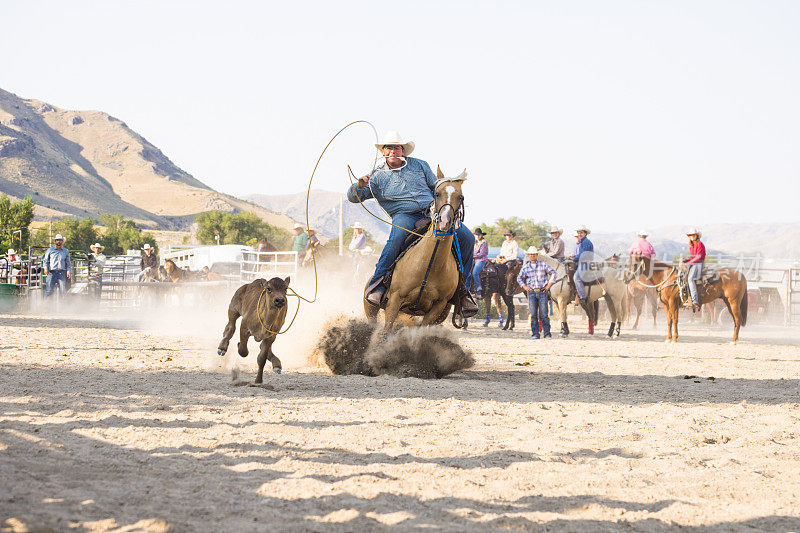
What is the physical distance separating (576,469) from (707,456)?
3.73ft

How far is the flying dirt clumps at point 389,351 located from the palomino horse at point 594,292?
436 inches

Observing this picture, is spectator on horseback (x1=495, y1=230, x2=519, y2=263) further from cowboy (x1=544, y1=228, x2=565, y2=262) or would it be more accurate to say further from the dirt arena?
the dirt arena

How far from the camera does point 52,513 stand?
3.72 metres

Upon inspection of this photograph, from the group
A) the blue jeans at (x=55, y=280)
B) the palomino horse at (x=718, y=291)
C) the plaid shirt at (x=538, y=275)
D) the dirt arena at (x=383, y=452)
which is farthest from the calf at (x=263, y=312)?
the blue jeans at (x=55, y=280)

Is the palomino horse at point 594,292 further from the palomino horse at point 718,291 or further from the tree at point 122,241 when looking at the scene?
the tree at point 122,241

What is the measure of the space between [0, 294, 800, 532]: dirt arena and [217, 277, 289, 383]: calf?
1.32 ft

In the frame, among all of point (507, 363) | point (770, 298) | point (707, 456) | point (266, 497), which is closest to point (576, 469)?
point (707, 456)

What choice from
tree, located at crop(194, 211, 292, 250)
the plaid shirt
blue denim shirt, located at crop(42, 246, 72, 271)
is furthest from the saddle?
tree, located at crop(194, 211, 292, 250)

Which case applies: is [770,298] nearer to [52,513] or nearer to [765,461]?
[765,461]

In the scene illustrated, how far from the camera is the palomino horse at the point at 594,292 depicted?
20.6m

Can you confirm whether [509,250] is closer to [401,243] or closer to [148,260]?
[401,243]

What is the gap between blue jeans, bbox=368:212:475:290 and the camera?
9.64 m

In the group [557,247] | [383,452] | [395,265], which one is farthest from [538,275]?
[383,452]

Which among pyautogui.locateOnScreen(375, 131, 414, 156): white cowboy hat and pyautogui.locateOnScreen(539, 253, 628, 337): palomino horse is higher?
pyautogui.locateOnScreen(375, 131, 414, 156): white cowboy hat
